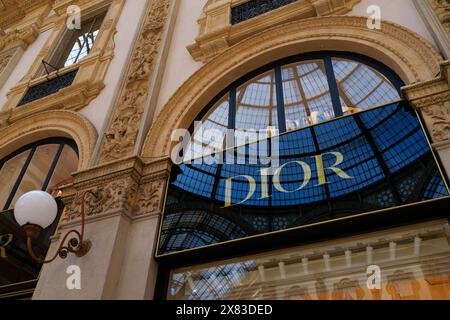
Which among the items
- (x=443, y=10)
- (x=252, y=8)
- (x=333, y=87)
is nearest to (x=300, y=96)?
(x=333, y=87)

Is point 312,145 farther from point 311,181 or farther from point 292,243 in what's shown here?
point 292,243

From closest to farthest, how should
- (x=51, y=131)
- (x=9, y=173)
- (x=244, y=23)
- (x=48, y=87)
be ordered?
(x=244, y=23), (x=51, y=131), (x=9, y=173), (x=48, y=87)

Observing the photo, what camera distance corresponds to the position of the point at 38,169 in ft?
20.6

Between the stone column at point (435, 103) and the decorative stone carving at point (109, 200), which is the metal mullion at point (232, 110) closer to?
the decorative stone carving at point (109, 200)

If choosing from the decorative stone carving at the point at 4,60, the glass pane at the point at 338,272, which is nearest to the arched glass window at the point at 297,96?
the glass pane at the point at 338,272

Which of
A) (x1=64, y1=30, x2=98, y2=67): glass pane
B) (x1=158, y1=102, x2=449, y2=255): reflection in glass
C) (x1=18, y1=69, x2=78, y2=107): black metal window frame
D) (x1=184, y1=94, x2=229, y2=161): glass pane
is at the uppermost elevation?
(x1=64, y1=30, x2=98, y2=67): glass pane

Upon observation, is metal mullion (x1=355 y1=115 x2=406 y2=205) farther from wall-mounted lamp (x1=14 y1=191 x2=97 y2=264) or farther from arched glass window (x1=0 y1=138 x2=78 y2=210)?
arched glass window (x1=0 y1=138 x2=78 y2=210)

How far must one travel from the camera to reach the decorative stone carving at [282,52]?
4.27 m

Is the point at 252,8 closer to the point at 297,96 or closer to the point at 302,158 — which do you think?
the point at 297,96

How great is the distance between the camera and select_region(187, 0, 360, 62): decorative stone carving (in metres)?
5.34

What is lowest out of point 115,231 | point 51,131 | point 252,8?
point 115,231

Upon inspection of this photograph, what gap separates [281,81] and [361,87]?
3.61 ft

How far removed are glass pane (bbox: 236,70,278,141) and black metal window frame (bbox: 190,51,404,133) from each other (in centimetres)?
6

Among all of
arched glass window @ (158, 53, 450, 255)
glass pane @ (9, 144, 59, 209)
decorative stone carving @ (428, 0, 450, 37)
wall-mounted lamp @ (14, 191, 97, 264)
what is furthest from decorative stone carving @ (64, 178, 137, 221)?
decorative stone carving @ (428, 0, 450, 37)
